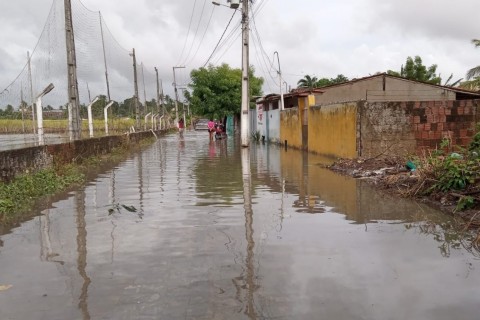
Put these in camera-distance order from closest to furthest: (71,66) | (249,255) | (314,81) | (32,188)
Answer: (249,255), (32,188), (71,66), (314,81)

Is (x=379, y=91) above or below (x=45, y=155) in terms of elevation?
above

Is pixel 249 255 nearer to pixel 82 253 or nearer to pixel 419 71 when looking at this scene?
pixel 82 253

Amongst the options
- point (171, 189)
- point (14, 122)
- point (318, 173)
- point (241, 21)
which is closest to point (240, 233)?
point (171, 189)

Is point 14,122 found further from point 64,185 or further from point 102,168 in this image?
point 64,185

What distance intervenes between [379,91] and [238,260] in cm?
2208

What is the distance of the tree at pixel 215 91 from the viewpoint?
4131cm

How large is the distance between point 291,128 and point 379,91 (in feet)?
18.5

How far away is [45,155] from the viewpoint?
10883 millimetres

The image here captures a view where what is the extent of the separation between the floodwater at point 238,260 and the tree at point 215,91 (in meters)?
33.5

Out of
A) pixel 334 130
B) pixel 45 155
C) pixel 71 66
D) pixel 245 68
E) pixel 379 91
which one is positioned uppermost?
pixel 245 68

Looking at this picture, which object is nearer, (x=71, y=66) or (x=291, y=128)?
(x=71, y=66)

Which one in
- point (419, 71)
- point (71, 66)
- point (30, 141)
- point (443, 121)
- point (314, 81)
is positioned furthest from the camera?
point (314, 81)

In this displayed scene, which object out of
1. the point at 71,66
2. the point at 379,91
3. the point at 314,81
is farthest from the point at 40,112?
the point at 314,81

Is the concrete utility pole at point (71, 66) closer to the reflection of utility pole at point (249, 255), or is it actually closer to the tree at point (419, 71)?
the reflection of utility pole at point (249, 255)
